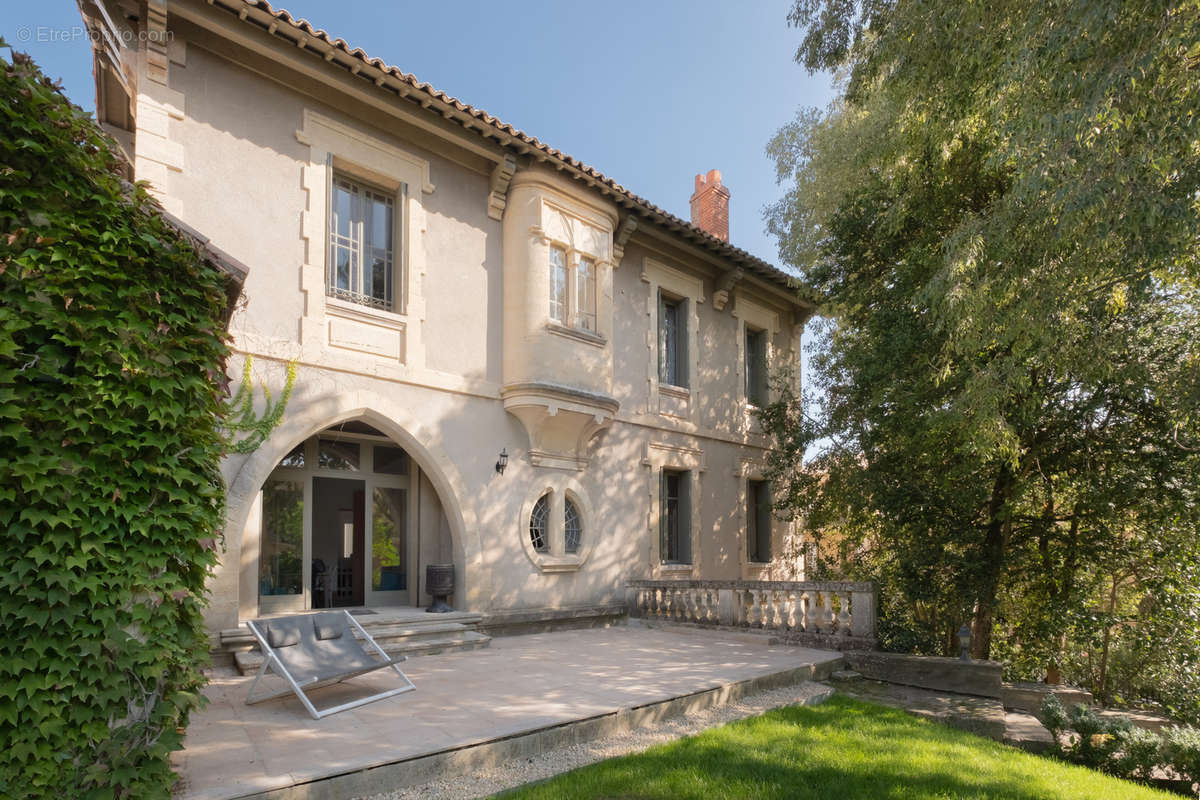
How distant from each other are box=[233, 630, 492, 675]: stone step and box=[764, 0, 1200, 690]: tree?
544 cm

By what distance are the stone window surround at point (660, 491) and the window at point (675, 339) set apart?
147 cm

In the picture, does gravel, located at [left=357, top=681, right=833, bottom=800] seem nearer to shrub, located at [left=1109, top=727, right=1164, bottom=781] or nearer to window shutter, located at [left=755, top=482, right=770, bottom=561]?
shrub, located at [left=1109, top=727, right=1164, bottom=781]

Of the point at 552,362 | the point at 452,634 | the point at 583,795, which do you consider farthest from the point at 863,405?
the point at 583,795

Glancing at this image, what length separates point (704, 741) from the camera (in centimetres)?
541

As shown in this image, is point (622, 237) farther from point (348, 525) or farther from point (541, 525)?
point (348, 525)

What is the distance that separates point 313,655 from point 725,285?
36.8 ft

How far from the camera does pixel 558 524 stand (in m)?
11.4

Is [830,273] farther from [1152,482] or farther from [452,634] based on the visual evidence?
[452,634]

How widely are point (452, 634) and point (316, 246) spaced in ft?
17.7

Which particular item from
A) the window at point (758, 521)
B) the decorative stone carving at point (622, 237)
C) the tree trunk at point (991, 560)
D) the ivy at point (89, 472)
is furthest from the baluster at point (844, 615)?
the ivy at point (89, 472)

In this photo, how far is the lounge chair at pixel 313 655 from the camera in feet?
18.6

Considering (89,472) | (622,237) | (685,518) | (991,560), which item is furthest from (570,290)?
(89,472)

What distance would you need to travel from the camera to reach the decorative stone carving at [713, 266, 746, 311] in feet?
48.4

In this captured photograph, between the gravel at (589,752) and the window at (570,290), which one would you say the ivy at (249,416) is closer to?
the window at (570,290)
